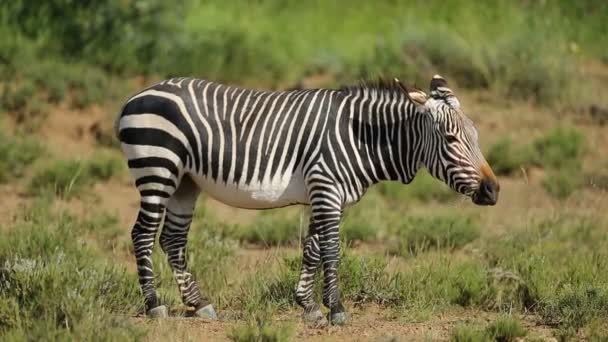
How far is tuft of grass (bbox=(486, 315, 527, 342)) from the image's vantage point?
25.8ft

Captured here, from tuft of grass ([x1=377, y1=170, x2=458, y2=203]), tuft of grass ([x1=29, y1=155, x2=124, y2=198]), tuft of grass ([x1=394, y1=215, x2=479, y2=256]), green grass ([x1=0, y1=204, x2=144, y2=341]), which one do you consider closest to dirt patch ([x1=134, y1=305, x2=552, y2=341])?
green grass ([x1=0, y1=204, x2=144, y2=341])

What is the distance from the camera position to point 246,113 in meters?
8.53

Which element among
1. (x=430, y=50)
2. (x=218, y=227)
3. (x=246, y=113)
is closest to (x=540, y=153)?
(x=430, y=50)

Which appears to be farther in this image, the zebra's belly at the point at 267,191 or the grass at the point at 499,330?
the zebra's belly at the point at 267,191

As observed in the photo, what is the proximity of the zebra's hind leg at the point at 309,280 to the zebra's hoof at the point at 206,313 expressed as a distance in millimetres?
632

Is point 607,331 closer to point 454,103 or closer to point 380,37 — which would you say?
point 454,103

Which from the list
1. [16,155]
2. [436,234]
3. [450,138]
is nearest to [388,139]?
[450,138]

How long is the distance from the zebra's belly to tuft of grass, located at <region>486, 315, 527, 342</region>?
161 cm

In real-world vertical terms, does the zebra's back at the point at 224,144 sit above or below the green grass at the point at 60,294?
above

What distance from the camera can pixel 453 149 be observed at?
8188 mm

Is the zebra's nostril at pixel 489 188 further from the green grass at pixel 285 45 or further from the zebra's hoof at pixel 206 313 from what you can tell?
the green grass at pixel 285 45

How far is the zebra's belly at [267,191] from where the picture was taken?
27.4ft

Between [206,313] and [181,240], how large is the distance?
1.94ft

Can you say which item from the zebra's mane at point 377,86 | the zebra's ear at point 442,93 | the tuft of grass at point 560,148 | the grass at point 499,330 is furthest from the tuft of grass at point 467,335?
the tuft of grass at point 560,148
